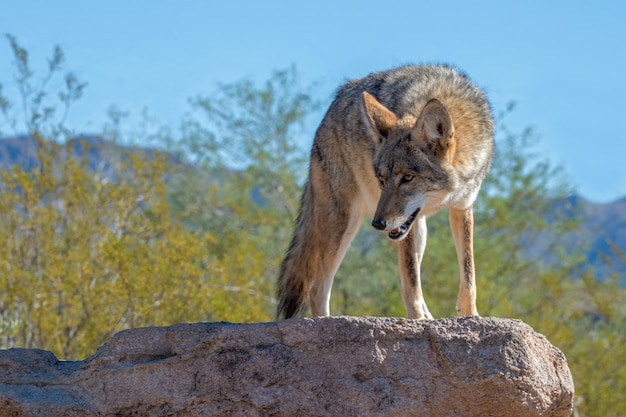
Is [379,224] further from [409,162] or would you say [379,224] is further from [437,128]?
[437,128]

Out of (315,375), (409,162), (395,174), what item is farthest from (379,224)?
(315,375)

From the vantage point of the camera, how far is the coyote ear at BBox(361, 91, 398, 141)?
6.11 m

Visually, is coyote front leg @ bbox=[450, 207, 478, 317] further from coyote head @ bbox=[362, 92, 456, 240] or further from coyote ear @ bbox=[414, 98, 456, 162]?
coyote ear @ bbox=[414, 98, 456, 162]

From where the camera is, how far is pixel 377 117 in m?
6.12

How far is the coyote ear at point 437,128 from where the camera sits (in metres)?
5.79

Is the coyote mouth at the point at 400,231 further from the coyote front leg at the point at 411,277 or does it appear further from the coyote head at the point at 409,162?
the coyote front leg at the point at 411,277

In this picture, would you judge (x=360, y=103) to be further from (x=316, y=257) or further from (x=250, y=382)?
(x=250, y=382)

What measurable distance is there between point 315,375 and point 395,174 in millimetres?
1661

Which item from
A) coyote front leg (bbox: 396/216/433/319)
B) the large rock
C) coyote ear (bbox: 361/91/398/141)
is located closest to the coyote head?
coyote ear (bbox: 361/91/398/141)

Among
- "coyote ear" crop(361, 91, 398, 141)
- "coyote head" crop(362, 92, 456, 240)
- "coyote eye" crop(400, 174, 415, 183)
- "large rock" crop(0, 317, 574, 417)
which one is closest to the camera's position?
"large rock" crop(0, 317, 574, 417)

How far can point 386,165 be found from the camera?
19.6ft

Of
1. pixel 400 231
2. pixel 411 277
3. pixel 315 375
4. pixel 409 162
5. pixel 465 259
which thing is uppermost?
pixel 409 162

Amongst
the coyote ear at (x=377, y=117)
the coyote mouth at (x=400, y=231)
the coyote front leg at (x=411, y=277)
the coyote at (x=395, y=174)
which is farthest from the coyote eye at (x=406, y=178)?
the coyote front leg at (x=411, y=277)

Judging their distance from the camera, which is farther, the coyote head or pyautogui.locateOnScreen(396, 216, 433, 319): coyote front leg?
pyautogui.locateOnScreen(396, 216, 433, 319): coyote front leg
